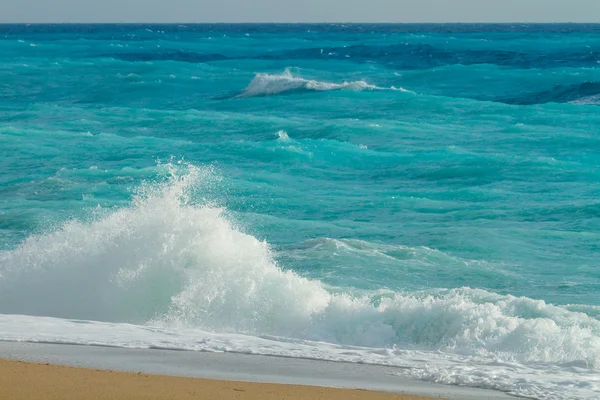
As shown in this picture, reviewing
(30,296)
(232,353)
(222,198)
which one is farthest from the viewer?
(222,198)

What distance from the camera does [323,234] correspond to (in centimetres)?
1470

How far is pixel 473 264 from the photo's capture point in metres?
12.6

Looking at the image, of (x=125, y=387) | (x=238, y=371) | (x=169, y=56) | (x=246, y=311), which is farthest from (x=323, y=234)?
(x=169, y=56)

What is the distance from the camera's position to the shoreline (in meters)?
6.43

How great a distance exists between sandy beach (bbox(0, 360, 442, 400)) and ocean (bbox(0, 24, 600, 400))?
1.23 metres

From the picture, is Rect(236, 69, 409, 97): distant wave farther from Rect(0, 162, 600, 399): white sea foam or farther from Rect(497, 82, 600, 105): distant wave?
Rect(0, 162, 600, 399): white sea foam

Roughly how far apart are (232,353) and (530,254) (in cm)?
660

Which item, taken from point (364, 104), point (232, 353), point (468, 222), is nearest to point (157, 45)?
point (364, 104)

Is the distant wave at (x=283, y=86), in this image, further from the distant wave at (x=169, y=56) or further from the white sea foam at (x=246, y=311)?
the white sea foam at (x=246, y=311)

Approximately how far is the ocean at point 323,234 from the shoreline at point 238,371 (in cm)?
27

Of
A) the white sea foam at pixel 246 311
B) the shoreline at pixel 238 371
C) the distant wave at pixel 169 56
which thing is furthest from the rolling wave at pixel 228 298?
the distant wave at pixel 169 56

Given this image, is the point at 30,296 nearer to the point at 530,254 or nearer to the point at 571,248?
the point at 530,254

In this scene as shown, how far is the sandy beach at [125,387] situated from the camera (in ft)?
19.0

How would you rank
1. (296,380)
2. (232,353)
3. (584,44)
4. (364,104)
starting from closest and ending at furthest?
1. (296,380)
2. (232,353)
3. (364,104)
4. (584,44)
